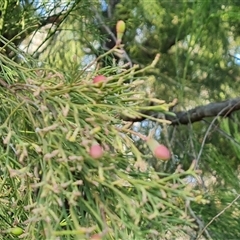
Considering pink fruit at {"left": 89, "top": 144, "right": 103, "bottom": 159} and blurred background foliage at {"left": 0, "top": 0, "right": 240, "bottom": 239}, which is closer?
pink fruit at {"left": 89, "top": 144, "right": 103, "bottom": 159}

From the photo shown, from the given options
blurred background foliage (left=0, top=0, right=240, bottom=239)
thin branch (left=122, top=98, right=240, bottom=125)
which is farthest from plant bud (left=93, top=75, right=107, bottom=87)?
thin branch (left=122, top=98, right=240, bottom=125)

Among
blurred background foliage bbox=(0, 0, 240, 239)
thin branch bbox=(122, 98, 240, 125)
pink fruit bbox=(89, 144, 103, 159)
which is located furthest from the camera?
thin branch bbox=(122, 98, 240, 125)

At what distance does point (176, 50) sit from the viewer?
1195mm

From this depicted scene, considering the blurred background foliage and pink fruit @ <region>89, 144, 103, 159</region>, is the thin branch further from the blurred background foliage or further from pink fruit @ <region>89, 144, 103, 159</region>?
pink fruit @ <region>89, 144, 103, 159</region>

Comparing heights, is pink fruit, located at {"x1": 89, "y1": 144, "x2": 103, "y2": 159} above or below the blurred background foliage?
above

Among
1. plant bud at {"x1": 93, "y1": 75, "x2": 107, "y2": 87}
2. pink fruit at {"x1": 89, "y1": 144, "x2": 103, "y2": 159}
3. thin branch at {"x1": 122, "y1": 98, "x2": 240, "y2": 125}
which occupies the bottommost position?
thin branch at {"x1": 122, "y1": 98, "x2": 240, "y2": 125}

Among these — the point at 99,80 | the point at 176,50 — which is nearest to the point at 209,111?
the point at 176,50

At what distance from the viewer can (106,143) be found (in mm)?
621

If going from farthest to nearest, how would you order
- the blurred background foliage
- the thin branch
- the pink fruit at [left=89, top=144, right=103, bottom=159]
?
the thin branch
the blurred background foliage
the pink fruit at [left=89, top=144, right=103, bottom=159]

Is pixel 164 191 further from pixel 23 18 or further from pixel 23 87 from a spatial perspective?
pixel 23 18

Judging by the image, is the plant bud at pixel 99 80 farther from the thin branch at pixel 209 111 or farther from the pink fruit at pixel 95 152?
the thin branch at pixel 209 111

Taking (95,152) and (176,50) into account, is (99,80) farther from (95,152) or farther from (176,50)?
(176,50)

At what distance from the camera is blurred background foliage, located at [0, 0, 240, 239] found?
1.27 m

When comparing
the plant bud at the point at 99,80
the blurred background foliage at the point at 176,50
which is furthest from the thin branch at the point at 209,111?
the plant bud at the point at 99,80
